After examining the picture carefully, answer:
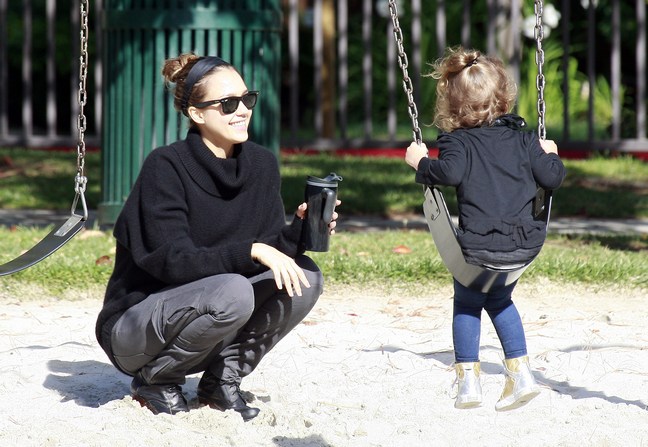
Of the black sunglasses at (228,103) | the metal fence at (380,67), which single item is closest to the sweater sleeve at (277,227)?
the black sunglasses at (228,103)

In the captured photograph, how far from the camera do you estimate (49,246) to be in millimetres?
3871

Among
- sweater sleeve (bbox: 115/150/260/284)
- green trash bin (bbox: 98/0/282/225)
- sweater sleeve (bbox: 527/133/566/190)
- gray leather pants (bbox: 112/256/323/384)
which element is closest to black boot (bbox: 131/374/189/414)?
gray leather pants (bbox: 112/256/323/384)

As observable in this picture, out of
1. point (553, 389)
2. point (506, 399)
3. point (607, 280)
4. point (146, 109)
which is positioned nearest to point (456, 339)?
point (506, 399)

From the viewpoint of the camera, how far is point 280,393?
4.18 meters

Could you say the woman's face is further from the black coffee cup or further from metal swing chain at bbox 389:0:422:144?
metal swing chain at bbox 389:0:422:144

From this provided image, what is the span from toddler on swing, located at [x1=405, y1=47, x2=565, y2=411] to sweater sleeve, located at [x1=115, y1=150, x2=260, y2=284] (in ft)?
2.09

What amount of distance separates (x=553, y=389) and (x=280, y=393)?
3.20ft

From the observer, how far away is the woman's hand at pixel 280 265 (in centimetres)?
348

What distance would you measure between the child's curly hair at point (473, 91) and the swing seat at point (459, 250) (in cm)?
23

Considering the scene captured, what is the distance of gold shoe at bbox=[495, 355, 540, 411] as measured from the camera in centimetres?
341

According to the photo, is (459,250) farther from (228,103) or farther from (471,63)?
(228,103)

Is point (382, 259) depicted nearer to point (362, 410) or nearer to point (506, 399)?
point (362, 410)

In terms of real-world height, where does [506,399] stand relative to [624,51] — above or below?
below

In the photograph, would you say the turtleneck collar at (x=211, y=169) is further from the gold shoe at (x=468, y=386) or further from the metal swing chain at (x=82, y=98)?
the gold shoe at (x=468, y=386)
